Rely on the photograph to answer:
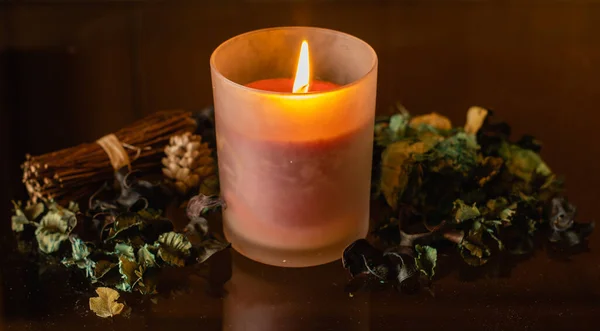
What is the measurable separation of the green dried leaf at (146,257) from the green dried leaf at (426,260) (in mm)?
222

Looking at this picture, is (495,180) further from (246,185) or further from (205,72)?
(205,72)

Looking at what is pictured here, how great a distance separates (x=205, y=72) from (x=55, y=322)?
1.57 feet

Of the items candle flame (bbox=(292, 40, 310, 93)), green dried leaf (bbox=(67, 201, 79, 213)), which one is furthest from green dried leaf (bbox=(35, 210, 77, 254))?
candle flame (bbox=(292, 40, 310, 93))

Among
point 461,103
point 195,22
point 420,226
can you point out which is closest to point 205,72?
point 195,22

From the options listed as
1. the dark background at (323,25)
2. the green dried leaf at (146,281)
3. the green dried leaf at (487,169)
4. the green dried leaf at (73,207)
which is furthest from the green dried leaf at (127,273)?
the green dried leaf at (487,169)

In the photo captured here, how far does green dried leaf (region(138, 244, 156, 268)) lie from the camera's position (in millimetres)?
765

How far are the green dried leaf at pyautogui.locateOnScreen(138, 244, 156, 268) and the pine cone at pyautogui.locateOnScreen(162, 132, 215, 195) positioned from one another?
0.11m

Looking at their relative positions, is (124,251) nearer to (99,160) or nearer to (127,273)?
(127,273)

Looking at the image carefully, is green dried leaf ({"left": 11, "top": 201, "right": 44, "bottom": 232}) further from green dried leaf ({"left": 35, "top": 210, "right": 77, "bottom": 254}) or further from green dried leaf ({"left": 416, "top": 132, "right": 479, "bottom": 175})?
green dried leaf ({"left": 416, "top": 132, "right": 479, "bottom": 175})

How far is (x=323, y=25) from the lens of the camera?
1.24 m

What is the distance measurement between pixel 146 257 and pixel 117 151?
147mm

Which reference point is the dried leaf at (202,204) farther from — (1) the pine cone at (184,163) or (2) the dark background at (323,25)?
(2) the dark background at (323,25)

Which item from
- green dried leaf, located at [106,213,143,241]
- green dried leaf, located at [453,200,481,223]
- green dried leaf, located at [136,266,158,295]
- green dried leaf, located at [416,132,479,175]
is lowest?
green dried leaf, located at [136,266,158,295]

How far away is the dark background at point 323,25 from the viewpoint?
3.30 feet
